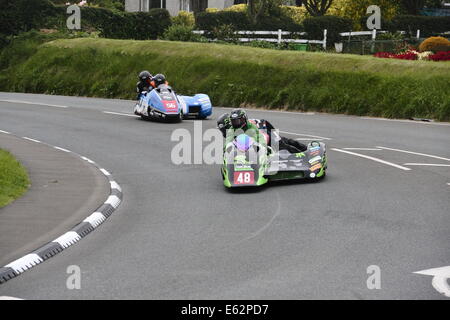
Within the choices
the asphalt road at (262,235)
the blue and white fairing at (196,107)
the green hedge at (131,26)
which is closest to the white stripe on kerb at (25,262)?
the asphalt road at (262,235)

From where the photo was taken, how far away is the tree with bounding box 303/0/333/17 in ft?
150

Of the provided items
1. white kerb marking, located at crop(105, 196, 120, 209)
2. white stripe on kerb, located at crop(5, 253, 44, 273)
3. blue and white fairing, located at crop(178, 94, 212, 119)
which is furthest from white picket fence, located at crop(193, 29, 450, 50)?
white stripe on kerb, located at crop(5, 253, 44, 273)

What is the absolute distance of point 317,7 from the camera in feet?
154

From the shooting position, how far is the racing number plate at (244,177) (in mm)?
13078

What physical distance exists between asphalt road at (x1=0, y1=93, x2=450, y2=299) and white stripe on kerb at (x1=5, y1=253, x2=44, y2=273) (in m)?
0.11

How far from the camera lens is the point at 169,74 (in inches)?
1335

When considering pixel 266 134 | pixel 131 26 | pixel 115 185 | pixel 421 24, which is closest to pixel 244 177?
pixel 266 134

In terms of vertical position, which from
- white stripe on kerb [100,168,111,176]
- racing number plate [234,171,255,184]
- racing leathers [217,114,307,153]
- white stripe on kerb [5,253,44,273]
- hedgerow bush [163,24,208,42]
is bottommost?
white stripe on kerb [100,168,111,176]

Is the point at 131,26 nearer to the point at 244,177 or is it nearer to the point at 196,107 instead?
the point at 196,107

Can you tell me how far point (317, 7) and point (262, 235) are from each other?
126 feet

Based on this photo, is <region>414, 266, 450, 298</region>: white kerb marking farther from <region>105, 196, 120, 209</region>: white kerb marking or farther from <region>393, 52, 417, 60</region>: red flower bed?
<region>393, 52, 417, 60</region>: red flower bed
